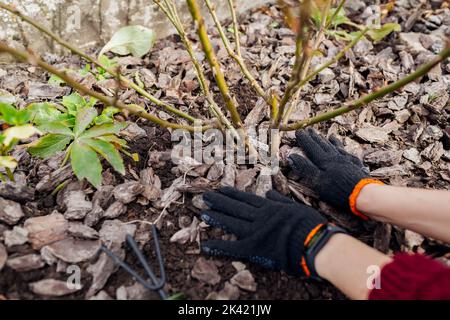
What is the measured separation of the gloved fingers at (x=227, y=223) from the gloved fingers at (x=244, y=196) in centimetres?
8

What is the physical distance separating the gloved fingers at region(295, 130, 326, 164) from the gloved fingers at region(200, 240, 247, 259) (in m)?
0.55

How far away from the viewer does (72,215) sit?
4.65ft

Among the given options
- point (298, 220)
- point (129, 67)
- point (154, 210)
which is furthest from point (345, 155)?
point (129, 67)

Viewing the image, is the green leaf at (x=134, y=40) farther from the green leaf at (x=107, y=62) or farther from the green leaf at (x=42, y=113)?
the green leaf at (x=42, y=113)

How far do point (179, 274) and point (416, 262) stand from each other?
72cm

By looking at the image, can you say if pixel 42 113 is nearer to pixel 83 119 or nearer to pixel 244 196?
pixel 83 119

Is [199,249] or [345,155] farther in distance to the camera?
[345,155]

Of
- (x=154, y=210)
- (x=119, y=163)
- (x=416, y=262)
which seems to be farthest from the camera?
(x=154, y=210)

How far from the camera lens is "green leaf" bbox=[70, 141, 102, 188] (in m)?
1.32

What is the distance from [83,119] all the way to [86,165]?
23 cm

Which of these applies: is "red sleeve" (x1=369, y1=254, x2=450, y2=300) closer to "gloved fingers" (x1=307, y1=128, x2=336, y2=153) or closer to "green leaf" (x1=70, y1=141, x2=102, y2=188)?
"gloved fingers" (x1=307, y1=128, x2=336, y2=153)
